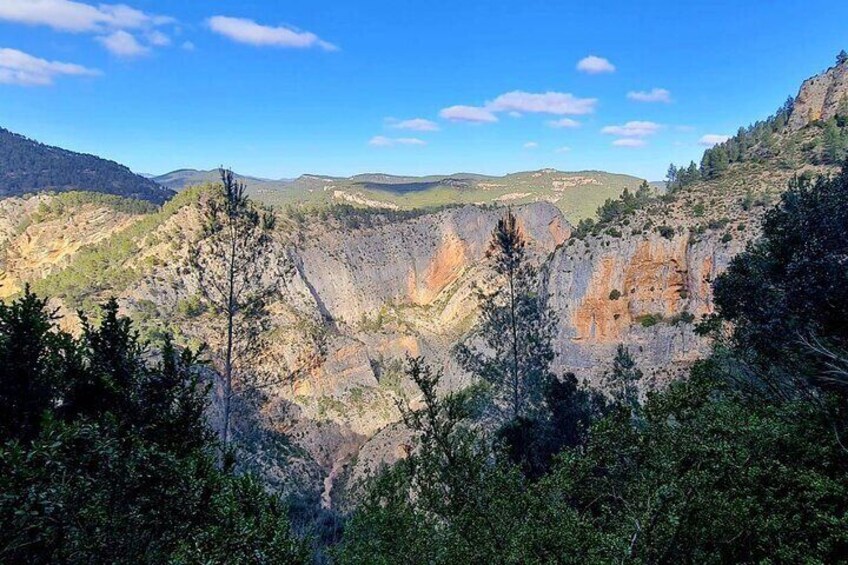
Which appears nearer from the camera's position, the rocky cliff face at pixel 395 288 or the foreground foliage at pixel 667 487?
the foreground foliage at pixel 667 487

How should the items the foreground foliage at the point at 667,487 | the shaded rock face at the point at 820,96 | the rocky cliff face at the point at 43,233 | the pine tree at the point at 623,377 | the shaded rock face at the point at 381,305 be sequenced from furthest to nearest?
the rocky cliff face at the point at 43,233
the shaded rock face at the point at 820,96
the shaded rock face at the point at 381,305
the pine tree at the point at 623,377
the foreground foliage at the point at 667,487

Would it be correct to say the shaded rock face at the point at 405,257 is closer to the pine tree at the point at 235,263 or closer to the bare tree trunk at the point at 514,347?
the bare tree trunk at the point at 514,347

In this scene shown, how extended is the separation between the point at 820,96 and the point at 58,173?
166 m

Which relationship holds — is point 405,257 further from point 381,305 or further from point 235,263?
point 235,263

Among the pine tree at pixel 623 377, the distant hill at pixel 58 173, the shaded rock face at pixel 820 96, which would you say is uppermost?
the shaded rock face at pixel 820 96

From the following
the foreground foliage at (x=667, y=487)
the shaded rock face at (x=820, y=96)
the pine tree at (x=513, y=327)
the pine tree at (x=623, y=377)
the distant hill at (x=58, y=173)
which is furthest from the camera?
the distant hill at (x=58, y=173)

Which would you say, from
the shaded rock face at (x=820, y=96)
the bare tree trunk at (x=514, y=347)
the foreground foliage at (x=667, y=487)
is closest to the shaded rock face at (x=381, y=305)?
the bare tree trunk at (x=514, y=347)

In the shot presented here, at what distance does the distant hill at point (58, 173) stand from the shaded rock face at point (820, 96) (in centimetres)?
12877

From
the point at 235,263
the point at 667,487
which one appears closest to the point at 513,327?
the point at 235,263

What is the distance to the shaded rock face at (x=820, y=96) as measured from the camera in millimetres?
71900

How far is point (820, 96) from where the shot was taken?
76375 millimetres

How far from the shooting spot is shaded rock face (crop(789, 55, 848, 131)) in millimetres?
71900

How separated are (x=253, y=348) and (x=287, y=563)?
772 inches

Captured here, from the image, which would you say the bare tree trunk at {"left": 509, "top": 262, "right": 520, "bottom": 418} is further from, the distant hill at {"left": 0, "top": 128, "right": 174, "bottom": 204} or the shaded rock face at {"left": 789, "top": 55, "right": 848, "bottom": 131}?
the distant hill at {"left": 0, "top": 128, "right": 174, "bottom": 204}
